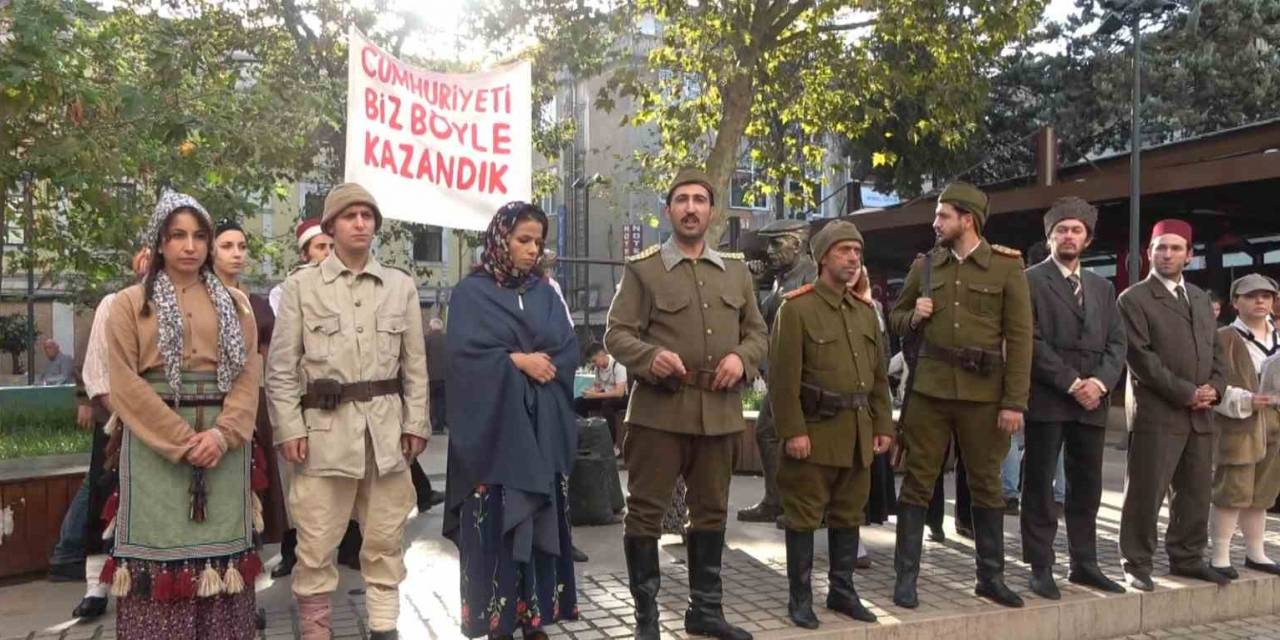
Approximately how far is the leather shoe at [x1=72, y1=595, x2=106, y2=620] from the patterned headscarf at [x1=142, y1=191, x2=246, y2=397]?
1.81 meters

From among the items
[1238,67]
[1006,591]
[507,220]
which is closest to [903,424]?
[1006,591]

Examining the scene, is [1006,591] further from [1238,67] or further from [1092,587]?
[1238,67]

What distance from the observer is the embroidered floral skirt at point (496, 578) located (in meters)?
4.20

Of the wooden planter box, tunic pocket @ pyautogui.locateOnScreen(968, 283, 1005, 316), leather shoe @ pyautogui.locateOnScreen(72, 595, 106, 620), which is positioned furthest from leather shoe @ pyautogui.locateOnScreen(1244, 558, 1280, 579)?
the wooden planter box

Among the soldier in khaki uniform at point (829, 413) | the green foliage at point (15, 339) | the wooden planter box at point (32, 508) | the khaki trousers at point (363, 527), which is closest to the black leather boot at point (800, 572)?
the soldier in khaki uniform at point (829, 413)

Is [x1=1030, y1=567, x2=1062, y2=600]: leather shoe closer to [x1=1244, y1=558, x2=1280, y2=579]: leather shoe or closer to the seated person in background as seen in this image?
[x1=1244, y1=558, x2=1280, y2=579]: leather shoe

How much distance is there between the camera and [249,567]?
3.93m

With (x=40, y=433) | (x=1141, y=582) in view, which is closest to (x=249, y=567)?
(x=40, y=433)

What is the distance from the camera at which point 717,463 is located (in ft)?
15.1

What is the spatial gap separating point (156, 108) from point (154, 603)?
14.5 ft

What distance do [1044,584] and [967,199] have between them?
205 centimetres

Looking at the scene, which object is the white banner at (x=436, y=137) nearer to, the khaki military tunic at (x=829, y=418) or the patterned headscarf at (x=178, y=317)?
the patterned headscarf at (x=178, y=317)

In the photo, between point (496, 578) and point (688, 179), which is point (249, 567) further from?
point (688, 179)

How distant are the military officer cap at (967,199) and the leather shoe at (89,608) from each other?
15.3 feet
